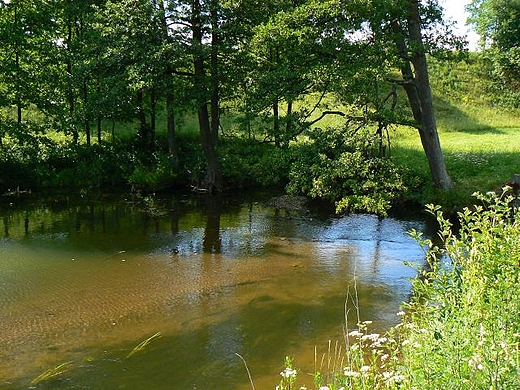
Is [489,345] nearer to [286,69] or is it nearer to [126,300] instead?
[126,300]

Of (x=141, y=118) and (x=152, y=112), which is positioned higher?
(x=152, y=112)

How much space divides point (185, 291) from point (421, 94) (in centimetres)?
926

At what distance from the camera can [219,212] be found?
15.6 m

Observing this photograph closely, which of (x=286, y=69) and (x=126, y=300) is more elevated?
(x=286, y=69)

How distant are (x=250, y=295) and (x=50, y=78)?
14989mm

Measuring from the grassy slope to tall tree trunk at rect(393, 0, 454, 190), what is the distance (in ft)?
1.99

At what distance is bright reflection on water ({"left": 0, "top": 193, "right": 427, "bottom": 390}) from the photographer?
21.2 feet

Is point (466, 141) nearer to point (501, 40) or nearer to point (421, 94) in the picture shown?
point (421, 94)

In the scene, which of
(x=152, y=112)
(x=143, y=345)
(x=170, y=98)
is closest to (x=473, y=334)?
(x=143, y=345)

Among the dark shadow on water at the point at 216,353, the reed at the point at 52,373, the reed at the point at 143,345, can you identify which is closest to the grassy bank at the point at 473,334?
the dark shadow on water at the point at 216,353

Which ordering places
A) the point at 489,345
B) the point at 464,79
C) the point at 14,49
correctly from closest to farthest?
the point at 489,345
the point at 14,49
the point at 464,79

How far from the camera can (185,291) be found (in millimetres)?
9000

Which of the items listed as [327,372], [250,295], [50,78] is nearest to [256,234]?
[250,295]

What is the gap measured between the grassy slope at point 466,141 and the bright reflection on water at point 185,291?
2210 millimetres
